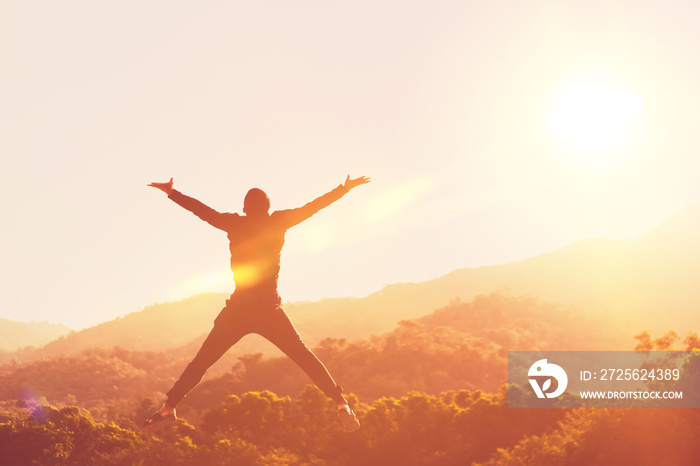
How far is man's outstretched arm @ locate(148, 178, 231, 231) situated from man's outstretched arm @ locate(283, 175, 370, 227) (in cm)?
73

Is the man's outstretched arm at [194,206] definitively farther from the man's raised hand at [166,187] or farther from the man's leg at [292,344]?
the man's leg at [292,344]

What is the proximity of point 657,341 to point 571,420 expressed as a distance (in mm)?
9587

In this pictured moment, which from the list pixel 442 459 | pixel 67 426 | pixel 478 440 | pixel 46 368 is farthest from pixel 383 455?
pixel 46 368

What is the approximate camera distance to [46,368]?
181750mm

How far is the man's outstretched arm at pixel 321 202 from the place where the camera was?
7203mm

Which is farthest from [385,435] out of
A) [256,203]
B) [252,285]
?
[256,203]

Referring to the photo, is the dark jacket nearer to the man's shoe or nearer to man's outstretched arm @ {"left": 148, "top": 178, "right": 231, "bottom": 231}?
man's outstretched arm @ {"left": 148, "top": 178, "right": 231, "bottom": 231}

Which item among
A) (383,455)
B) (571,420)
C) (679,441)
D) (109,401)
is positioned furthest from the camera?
(109,401)

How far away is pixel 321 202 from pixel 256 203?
72 cm

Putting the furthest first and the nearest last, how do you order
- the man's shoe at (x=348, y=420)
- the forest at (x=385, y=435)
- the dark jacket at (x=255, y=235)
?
the forest at (x=385, y=435)
the man's shoe at (x=348, y=420)
the dark jacket at (x=255, y=235)

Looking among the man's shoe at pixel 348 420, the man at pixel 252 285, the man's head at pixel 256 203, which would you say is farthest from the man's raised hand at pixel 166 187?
the man's shoe at pixel 348 420

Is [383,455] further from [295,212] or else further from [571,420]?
[295,212]

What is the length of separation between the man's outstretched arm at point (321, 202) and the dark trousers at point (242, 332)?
98cm

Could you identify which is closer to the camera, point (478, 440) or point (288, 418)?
point (478, 440)
